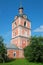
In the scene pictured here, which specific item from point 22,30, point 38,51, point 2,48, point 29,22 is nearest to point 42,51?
point 38,51

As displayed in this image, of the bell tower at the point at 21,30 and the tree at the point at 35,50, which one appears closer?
the tree at the point at 35,50

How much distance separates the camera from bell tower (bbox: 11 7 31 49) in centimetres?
5222

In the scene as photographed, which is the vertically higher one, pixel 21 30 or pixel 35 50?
pixel 21 30

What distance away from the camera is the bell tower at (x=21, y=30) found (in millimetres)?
52216

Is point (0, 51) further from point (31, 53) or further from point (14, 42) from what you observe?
point (14, 42)

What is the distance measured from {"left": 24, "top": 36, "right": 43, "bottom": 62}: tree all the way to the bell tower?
37.7 feet

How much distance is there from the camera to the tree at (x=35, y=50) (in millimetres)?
39125

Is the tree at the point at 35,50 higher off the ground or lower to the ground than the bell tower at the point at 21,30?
lower

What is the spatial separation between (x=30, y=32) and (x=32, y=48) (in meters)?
16.5

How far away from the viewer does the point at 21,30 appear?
53094mm

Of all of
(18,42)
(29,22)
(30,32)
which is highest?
(29,22)

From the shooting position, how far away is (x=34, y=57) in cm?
3919

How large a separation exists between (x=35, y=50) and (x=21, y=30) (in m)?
15.3

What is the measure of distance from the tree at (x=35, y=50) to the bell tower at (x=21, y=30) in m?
11.5
